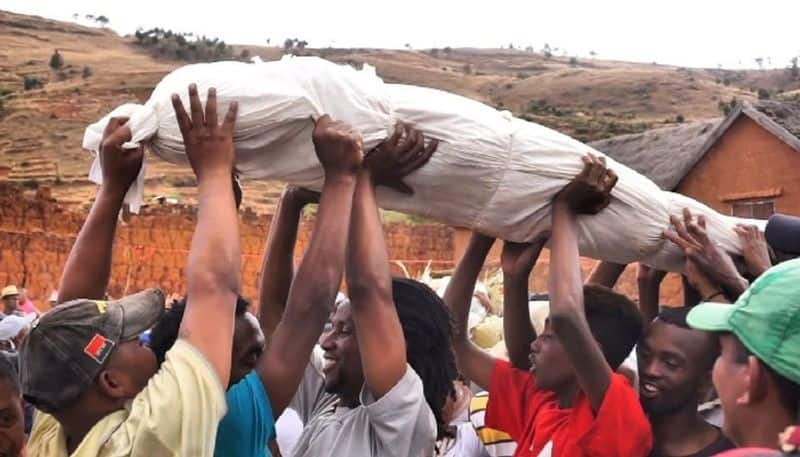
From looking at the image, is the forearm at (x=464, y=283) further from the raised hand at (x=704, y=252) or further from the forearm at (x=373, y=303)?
the forearm at (x=373, y=303)

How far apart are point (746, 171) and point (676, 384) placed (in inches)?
543

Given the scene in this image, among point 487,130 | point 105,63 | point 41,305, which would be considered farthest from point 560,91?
point 487,130

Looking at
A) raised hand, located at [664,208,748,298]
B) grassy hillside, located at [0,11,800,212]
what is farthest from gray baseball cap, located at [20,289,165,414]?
grassy hillside, located at [0,11,800,212]

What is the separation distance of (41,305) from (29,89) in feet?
112

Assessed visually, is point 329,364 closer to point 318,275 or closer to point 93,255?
point 318,275

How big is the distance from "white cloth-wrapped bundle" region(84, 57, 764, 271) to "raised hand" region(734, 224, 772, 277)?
0.04 m

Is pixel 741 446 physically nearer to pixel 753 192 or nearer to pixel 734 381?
pixel 734 381

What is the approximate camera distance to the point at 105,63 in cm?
6531

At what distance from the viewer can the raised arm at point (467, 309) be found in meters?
3.92

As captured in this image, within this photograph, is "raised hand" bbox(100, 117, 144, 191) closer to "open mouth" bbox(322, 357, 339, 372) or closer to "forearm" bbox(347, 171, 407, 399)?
"forearm" bbox(347, 171, 407, 399)

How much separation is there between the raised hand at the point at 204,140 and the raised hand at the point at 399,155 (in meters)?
0.52

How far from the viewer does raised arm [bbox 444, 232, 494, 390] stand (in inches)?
154

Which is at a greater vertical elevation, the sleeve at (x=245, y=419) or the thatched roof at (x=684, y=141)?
the sleeve at (x=245, y=419)

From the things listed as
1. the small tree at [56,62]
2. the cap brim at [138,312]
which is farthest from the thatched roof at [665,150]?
the small tree at [56,62]
